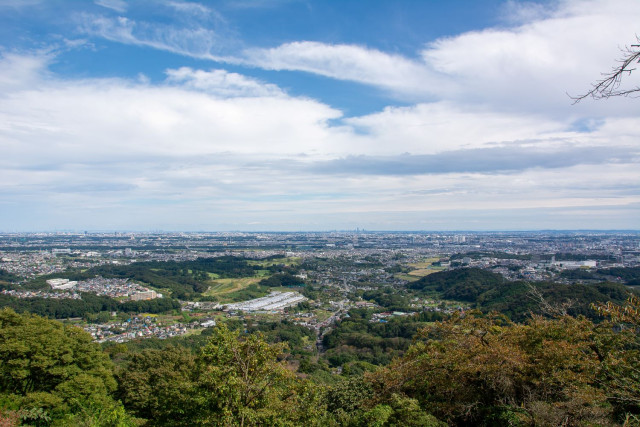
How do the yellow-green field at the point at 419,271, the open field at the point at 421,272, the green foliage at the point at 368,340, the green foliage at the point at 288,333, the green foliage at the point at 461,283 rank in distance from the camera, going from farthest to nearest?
the open field at the point at 421,272, the yellow-green field at the point at 419,271, the green foliage at the point at 461,283, the green foliage at the point at 288,333, the green foliage at the point at 368,340

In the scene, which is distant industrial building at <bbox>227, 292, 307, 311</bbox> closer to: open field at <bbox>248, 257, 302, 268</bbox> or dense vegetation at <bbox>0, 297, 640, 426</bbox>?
open field at <bbox>248, 257, 302, 268</bbox>

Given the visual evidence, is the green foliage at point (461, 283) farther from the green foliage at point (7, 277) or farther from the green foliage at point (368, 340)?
the green foliage at point (7, 277)

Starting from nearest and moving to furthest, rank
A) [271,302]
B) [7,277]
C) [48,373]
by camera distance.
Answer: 1. [48,373]
2. [271,302]
3. [7,277]

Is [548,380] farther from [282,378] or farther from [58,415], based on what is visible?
[58,415]

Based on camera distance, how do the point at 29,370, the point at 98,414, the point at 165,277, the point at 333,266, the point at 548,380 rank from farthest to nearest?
the point at 333,266, the point at 165,277, the point at 29,370, the point at 98,414, the point at 548,380

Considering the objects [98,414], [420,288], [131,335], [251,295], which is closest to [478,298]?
[420,288]

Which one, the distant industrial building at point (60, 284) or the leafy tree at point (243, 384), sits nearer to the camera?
the leafy tree at point (243, 384)

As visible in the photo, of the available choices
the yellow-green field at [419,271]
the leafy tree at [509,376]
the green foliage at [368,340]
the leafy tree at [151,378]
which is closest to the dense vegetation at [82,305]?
the green foliage at [368,340]

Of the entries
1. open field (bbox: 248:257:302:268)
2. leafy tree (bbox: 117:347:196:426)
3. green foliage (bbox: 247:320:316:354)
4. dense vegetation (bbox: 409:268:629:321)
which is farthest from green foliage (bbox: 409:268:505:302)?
leafy tree (bbox: 117:347:196:426)

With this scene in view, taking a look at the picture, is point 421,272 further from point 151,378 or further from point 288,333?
point 151,378

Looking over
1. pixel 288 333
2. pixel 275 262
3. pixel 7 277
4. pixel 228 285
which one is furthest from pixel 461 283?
pixel 7 277

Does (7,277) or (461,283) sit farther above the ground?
(7,277)
